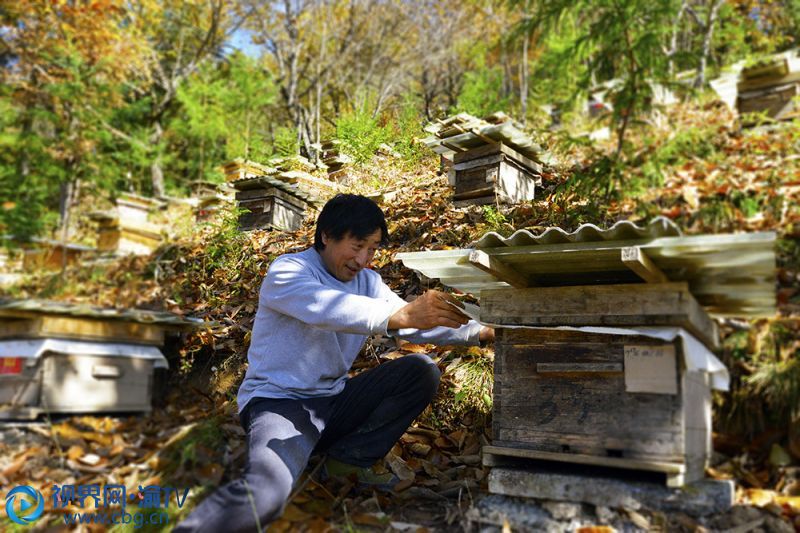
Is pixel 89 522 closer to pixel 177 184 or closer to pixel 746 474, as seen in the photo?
pixel 746 474

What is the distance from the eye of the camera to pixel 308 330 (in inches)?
114

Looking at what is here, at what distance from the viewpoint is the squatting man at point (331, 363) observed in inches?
101

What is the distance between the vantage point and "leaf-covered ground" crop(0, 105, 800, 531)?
2.71 metres

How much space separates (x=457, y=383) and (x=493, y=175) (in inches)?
86.4

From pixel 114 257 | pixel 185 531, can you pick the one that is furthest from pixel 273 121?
pixel 185 531

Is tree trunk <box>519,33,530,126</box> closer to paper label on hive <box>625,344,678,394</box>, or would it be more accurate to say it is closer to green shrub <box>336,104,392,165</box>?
green shrub <box>336,104,392,165</box>

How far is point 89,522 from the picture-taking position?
9.02 feet

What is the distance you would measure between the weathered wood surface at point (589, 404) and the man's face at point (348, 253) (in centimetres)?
80

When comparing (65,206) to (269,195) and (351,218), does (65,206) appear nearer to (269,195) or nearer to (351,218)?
(269,195)

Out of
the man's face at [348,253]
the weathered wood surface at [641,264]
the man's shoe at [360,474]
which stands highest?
the man's face at [348,253]

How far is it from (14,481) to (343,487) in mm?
1739

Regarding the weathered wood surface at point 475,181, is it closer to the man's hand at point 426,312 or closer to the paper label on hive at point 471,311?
the paper label on hive at point 471,311

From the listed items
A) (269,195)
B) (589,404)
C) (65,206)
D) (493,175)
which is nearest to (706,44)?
(493,175)

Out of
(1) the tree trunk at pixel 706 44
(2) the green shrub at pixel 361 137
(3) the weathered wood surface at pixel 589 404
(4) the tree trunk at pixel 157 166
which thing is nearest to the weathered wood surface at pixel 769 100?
(1) the tree trunk at pixel 706 44
